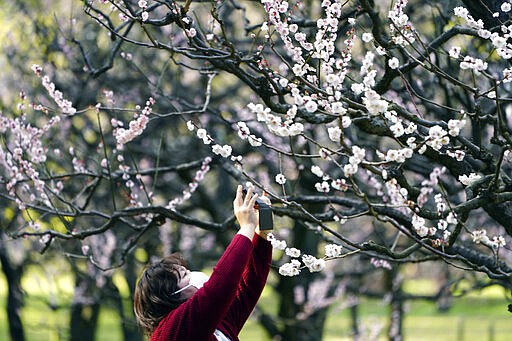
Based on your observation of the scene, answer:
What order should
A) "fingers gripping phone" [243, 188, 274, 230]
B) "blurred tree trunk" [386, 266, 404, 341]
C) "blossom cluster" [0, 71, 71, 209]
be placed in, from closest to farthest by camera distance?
"fingers gripping phone" [243, 188, 274, 230]
"blossom cluster" [0, 71, 71, 209]
"blurred tree trunk" [386, 266, 404, 341]

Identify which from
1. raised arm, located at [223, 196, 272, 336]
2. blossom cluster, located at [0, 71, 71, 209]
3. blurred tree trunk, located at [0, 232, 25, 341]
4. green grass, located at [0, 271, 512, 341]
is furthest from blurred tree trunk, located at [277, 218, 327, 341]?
raised arm, located at [223, 196, 272, 336]

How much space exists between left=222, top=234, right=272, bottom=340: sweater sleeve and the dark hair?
0.29 metres

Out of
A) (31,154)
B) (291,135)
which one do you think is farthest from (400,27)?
(31,154)

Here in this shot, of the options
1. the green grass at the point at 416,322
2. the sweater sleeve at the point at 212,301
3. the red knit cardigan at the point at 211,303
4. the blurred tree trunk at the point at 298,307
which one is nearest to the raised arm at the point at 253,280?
the red knit cardigan at the point at 211,303

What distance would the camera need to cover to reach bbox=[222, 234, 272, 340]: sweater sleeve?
10.8ft

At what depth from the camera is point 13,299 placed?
11.2 metres

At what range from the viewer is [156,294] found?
121 inches

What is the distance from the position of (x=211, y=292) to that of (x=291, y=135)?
2.07ft

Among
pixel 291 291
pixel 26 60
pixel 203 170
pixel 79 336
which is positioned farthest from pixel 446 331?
pixel 203 170

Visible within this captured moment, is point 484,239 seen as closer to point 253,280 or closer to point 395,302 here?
point 253,280

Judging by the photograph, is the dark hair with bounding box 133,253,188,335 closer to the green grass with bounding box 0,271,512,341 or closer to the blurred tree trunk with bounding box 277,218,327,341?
the blurred tree trunk with bounding box 277,218,327,341

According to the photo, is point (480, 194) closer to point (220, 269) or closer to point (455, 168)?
point (455, 168)

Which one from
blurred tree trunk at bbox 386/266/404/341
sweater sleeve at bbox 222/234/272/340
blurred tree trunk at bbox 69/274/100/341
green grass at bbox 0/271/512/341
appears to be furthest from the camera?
green grass at bbox 0/271/512/341

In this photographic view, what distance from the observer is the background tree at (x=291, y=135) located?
3139mm
